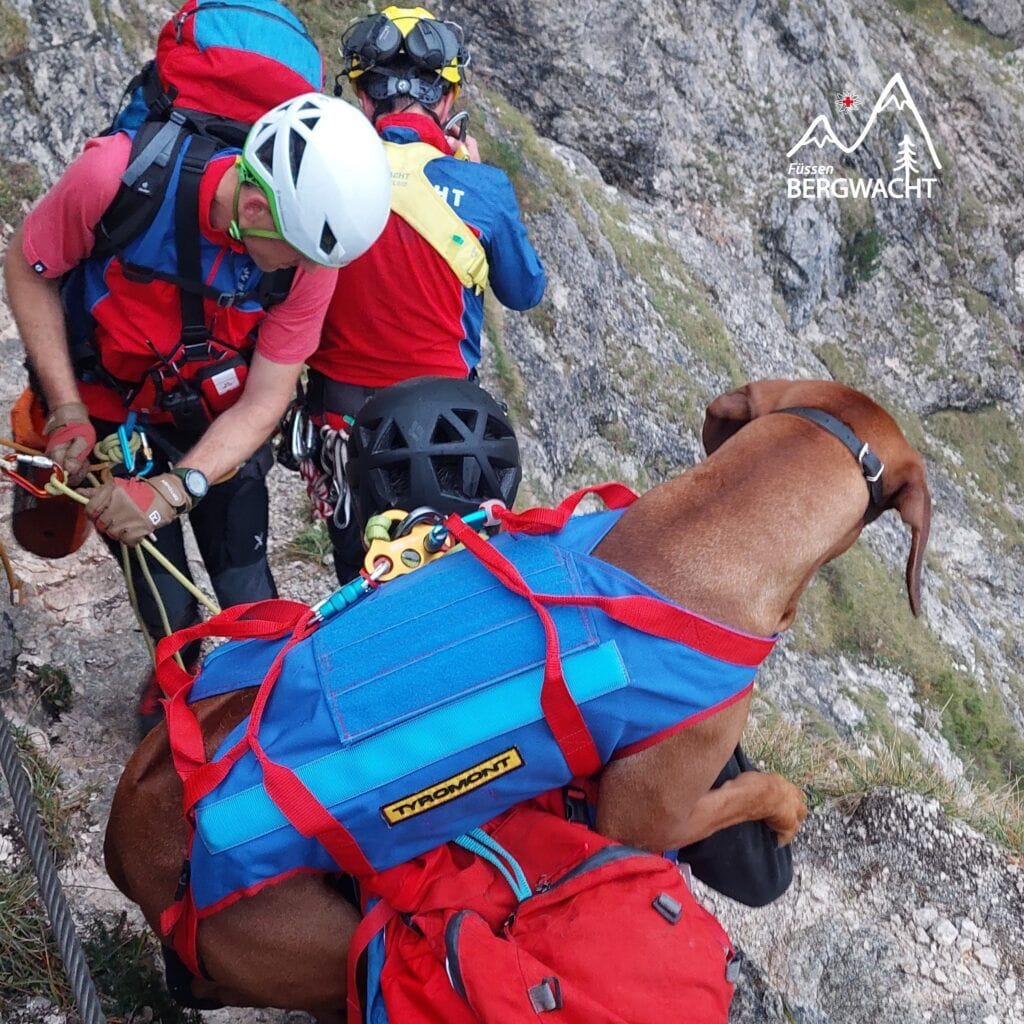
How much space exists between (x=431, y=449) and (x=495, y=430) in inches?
11.6

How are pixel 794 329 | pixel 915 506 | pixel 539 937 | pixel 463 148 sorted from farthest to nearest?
pixel 794 329, pixel 463 148, pixel 915 506, pixel 539 937

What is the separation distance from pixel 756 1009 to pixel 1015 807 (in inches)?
111

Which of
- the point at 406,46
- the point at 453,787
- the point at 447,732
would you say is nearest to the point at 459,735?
the point at 447,732

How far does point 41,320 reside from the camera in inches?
136

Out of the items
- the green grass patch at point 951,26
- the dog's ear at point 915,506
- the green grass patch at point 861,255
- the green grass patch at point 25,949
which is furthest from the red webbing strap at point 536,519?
the green grass patch at point 951,26

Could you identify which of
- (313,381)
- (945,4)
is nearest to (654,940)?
(313,381)

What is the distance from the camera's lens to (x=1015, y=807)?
6.06 metres

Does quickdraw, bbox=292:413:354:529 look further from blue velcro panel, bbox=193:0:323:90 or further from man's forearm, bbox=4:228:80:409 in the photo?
blue velcro panel, bbox=193:0:323:90

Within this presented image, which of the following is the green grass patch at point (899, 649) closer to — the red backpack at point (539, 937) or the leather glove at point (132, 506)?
the leather glove at point (132, 506)

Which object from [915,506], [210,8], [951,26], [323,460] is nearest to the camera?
[915,506]

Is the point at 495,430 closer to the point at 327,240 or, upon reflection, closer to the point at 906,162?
the point at 327,240

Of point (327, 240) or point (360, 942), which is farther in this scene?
point (327, 240)

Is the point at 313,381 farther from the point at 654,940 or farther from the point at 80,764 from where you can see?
the point at 654,940

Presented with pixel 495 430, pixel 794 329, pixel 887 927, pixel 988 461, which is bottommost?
pixel 988 461
